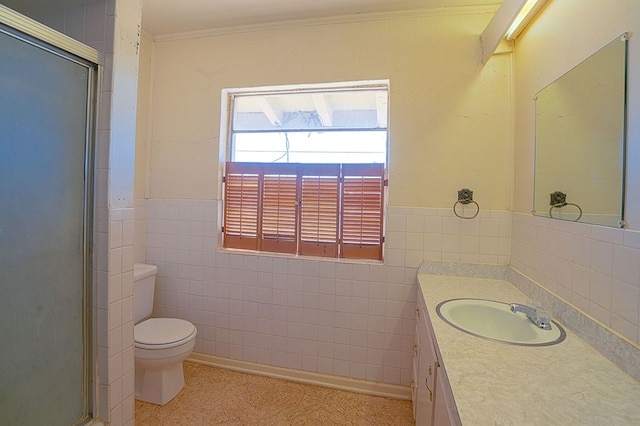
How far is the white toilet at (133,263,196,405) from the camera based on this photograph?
1.64 meters

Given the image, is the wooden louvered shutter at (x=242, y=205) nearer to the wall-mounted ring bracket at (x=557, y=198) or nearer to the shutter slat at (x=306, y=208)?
the shutter slat at (x=306, y=208)

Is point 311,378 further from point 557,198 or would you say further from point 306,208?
point 557,198

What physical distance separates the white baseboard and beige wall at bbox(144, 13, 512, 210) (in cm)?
122

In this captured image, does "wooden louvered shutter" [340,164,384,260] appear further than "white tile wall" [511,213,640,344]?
Yes

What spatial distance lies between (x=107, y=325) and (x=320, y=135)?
5.46 ft

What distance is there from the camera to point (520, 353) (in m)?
0.89

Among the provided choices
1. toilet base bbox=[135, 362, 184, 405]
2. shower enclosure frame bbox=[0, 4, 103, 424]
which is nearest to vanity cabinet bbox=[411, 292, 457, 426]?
shower enclosure frame bbox=[0, 4, 103, 424]

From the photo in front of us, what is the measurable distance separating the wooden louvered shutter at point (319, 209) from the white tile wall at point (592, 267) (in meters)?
1.14

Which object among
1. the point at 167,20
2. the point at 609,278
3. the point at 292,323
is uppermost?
the point at 167,20

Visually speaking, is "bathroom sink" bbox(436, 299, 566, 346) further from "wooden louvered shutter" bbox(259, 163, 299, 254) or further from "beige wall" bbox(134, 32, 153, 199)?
"beige wall" bbox(134, 32, 153, 199)

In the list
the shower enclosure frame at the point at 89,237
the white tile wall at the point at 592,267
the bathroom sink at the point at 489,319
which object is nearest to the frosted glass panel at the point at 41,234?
the shower enclosure frame at the point at 89,237

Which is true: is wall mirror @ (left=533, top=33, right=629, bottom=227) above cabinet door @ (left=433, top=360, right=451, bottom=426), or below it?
above

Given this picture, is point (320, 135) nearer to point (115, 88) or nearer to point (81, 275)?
point (115, 88)

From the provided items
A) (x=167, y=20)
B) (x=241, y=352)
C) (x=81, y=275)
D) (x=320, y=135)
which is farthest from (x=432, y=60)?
(x=241, y=352)
